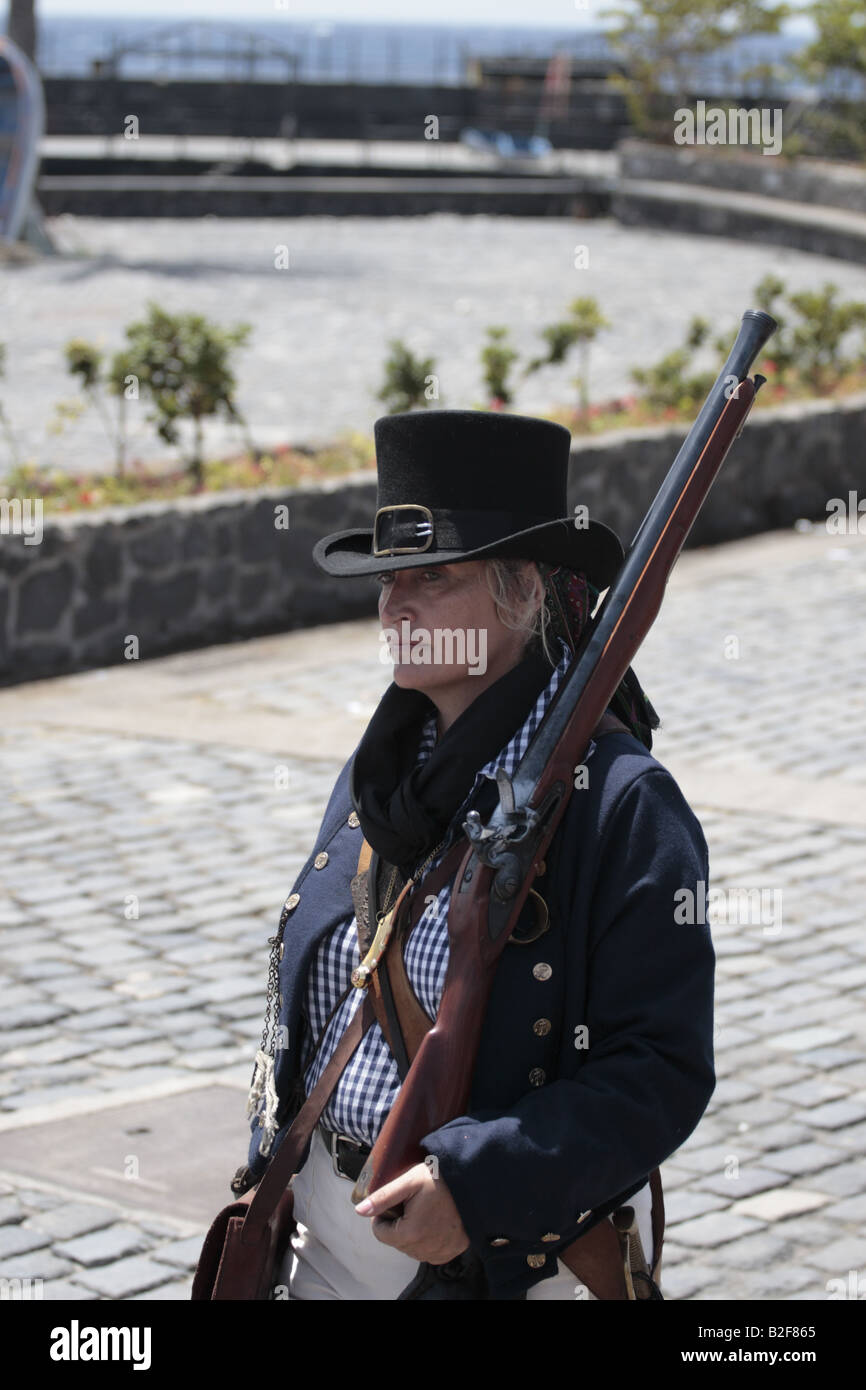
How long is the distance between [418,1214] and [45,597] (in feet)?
26.4

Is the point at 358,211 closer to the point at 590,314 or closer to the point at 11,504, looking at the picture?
the point at 590,314

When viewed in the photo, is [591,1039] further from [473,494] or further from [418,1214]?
[473,494]

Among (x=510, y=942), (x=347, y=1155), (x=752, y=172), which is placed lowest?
(x=347, y=1155)

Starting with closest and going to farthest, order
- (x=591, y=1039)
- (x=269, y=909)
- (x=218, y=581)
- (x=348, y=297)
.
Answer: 1. (x=591, y=1039)
2. (x=269, y=909)
3. (x=218, y=581)
4. (x=348, y=297)

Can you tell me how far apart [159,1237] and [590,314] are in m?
10.8

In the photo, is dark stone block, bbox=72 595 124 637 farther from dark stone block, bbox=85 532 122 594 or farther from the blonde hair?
the blonde hair

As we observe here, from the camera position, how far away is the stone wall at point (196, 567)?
10258 mm

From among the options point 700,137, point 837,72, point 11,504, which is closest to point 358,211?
point 700,137

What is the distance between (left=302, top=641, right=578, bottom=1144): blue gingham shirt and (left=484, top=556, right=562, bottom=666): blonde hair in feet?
0.17

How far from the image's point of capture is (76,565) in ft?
34.0

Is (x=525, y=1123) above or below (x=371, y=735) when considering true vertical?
below

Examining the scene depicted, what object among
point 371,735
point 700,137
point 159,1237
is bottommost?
point 159,1237

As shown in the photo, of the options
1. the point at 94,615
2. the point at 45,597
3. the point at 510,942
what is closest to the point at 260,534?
the point at 94,615

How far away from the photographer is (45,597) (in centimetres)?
1027
